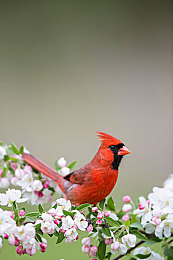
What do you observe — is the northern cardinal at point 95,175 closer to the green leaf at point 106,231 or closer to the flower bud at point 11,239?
the green leaf at point 106,231

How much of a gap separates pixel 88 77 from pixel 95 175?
4.75 m

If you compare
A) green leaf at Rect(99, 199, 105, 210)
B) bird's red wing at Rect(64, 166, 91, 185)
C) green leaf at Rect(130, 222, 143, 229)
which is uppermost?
bird's red wing at Rect(64, 166, 91, 185)

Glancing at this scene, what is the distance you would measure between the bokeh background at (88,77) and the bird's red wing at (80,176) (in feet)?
12.0

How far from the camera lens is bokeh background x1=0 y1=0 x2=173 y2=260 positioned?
573 cm

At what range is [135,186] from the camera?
4.89 metres

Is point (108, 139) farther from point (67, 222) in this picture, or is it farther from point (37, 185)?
point (67, 222)

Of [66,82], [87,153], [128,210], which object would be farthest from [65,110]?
[128,210]

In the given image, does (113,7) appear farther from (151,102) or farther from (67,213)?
(67,213)

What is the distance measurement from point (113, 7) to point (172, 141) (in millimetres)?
2353

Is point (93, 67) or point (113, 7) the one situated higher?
point (113, 7)

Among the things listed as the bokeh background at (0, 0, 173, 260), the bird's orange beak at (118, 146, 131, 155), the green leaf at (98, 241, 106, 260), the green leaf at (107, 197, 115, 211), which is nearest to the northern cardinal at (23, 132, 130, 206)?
the bird's orange beak at (118, 146, 131, 155)

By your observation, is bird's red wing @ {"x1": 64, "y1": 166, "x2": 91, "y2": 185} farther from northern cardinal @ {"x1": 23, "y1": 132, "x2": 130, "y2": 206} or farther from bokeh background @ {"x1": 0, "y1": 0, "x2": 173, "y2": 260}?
bokeh background @ {"x1": 0, "y1": 0, "x2": 173, "y2": 260}

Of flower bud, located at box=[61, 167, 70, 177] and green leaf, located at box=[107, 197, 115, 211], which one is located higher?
flower bud, located at box=[61, 167, 70, 177]

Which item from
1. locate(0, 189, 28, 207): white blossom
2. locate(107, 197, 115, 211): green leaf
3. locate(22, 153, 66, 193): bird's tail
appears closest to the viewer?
locate(0, 189, 28, 207): white blossom
